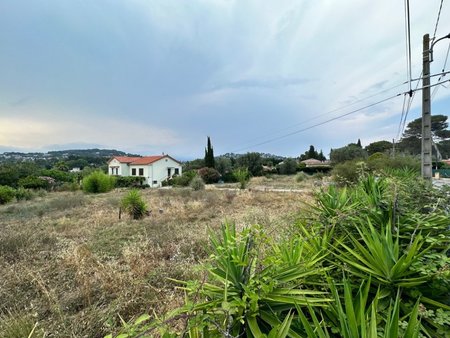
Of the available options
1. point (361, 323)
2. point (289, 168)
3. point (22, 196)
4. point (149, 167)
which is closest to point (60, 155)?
point (149, 167)

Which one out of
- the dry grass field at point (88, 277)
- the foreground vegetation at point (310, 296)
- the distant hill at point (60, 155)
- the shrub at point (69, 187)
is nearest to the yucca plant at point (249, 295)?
A: the foreground vegetation at point (310, 296)

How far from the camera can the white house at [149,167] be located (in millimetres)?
35031

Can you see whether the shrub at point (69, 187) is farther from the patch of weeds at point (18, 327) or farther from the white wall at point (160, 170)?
the patch of weeds at point (18, 327)

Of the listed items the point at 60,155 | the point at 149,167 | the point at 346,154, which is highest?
the point at 60,155

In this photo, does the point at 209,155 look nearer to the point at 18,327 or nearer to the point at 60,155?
the point at 18,327

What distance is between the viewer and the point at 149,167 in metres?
35.0

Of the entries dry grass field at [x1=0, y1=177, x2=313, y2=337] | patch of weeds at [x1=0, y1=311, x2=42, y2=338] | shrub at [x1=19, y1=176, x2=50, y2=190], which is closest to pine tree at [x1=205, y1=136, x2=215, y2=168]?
shrub at [x1=19, y1=176, x2=50, y2=190]

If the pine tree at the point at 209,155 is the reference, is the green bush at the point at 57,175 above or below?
below

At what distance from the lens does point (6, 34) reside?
777 cm

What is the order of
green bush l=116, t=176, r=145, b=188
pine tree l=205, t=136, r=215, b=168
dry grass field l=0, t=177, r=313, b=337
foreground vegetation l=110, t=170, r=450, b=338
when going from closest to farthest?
foreground vegetation l=110, t=170, r=450, b=338, dry grass field l=0, t=177, r=313, b=337, green bush l=116, t=176, r=145, b=188, pine tree l=205, t=136, r=215, b=168

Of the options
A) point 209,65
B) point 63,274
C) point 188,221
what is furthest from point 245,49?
point 63,274

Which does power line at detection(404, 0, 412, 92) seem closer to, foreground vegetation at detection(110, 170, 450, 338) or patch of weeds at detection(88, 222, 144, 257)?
foreground vegetation at detection(110, 170, 450, 338)

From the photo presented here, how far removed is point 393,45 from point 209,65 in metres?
8.84

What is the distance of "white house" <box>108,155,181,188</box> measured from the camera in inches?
1379
